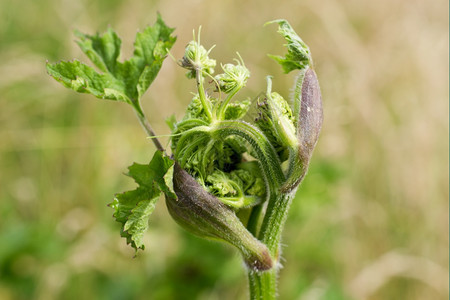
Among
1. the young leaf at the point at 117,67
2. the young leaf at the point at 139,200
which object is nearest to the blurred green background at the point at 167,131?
the young leaf at the point at 117,67

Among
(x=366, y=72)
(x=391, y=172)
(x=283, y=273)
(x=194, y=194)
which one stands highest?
(x=194, y=194)

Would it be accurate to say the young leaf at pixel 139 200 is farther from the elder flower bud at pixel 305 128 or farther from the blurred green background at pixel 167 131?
the blurred green background at pixel 167 131

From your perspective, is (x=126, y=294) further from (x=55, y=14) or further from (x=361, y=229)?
(x=55, y=14)

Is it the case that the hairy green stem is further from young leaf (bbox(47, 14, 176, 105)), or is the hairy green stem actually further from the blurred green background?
the blurred green background

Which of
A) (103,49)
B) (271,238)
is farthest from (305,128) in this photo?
(103,49)

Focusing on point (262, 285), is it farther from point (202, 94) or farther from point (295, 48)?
point (295, 48)

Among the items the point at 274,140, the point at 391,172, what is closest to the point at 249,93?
the point at 391,172
